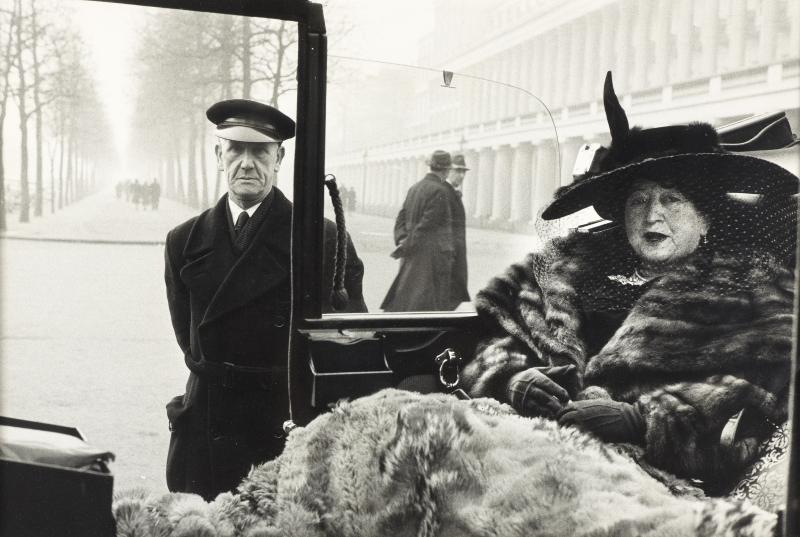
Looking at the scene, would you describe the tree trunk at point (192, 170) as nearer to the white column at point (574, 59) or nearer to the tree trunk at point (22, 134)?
the tree trunk at point (22, 134)

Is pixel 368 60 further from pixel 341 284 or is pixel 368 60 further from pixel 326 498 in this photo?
pixel 326 498

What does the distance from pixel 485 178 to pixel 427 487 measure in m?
1.13

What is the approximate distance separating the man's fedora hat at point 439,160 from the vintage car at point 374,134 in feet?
0.18

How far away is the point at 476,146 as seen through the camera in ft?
9.36

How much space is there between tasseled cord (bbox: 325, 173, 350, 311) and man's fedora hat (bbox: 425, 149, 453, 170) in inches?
23.0

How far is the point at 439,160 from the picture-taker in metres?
2.94

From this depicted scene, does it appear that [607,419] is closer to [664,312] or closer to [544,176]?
[664,312]

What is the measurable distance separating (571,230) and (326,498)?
3.40 ft

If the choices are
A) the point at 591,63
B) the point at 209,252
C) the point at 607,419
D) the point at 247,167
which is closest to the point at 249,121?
the point at 247,167

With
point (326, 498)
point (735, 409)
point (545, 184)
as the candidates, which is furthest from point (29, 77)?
point (735, 409)

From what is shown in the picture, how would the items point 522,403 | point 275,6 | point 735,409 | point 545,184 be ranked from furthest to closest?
point 545,184 → point 522,403 → point 275,6 → point 735,409

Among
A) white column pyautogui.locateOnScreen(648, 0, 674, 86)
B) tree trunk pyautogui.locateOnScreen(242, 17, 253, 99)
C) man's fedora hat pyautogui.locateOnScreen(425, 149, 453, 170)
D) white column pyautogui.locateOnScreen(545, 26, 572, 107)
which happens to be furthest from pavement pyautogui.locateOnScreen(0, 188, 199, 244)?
white column pyautogui.locateOnScreen(648, 0, 674, 86)

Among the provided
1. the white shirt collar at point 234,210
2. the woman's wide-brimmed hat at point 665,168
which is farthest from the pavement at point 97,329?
the woman's wide-brimmed hat at point 665,168

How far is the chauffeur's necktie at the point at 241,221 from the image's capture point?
2412 mm
